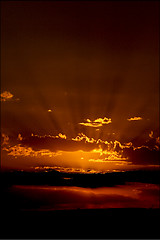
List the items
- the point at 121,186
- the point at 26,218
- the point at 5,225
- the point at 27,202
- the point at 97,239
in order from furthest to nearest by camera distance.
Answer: the point at 121,186, the point at 27,202, the point at 26,218, the point at 5,225, the point at 97,239

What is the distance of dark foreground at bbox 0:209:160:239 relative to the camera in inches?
Answer: 589

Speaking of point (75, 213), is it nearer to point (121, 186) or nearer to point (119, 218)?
point (119, 218)

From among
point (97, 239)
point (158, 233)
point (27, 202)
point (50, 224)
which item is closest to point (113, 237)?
point (97, 239)

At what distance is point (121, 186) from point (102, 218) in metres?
24.6

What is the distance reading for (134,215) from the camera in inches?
808

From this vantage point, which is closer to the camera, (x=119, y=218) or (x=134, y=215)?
(x=119, y=218)

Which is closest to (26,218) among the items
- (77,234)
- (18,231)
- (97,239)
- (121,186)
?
(18,231)

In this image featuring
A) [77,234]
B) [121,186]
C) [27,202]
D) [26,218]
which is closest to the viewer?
[77,234]

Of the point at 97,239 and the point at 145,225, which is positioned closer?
the point at 97,239

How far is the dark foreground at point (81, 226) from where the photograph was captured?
15.0 meters

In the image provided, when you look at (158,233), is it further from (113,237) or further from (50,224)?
(50,224)

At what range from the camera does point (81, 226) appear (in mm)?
16812

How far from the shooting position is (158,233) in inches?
602

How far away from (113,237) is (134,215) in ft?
20.4
